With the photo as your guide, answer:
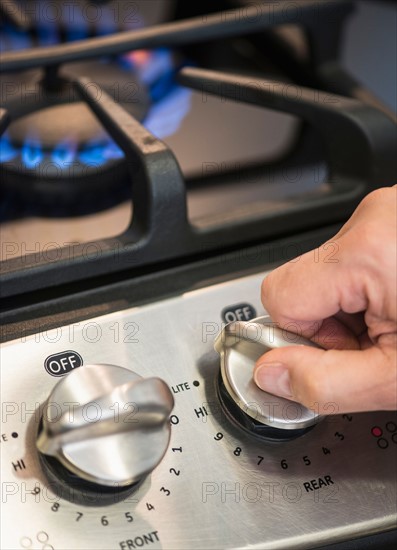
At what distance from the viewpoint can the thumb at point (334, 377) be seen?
1.30ft

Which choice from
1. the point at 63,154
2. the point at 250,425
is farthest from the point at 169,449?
the point at 63,154

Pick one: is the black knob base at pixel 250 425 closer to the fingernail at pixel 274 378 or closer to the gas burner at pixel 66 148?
the fingernail at pixel 274 378

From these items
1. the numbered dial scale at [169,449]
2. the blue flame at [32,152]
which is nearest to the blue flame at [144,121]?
the blue flame at [32,152]

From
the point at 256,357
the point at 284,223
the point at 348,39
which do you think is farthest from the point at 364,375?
the point at 348,39

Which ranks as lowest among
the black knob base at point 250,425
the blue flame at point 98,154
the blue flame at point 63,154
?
the black knob base at point 250,425

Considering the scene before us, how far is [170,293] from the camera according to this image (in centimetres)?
49

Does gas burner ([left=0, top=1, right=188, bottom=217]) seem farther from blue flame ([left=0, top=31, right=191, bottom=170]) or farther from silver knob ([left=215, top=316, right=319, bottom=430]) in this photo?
silver knob ([left=215, top=316, right=319, bottom=430])

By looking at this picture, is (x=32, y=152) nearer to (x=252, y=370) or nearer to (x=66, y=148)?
(x=66, y=148)

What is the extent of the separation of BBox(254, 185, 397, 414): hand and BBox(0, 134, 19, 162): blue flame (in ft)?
0.89

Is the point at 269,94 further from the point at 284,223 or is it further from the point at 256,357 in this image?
the point at 256,357

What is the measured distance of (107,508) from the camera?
0.41m

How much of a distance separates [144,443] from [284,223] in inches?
8.5

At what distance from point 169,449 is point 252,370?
2.6 inches

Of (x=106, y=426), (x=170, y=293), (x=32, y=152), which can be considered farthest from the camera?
(x=32, y=152)
